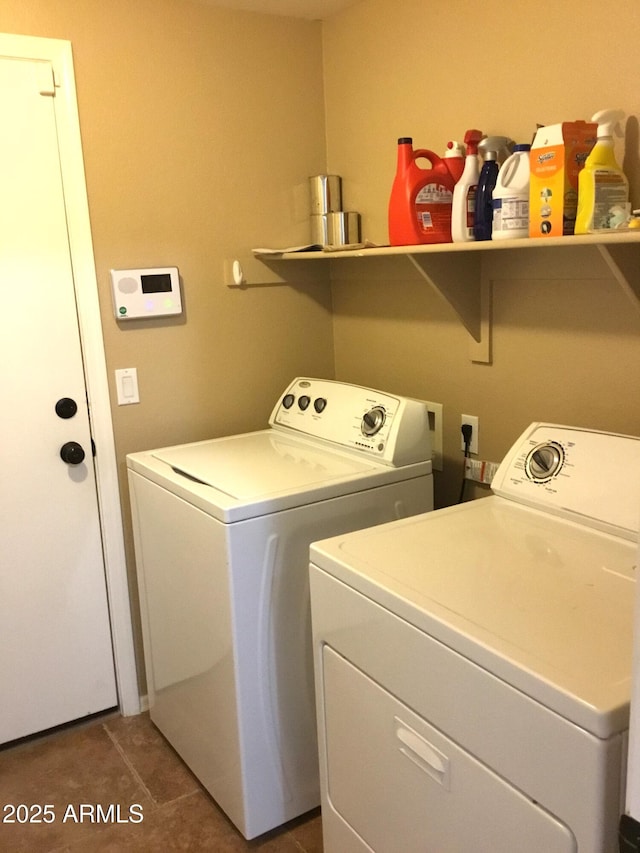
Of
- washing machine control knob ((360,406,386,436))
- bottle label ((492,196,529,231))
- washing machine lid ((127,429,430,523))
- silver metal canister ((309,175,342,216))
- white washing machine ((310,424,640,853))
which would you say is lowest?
white washing machine ((310,424,640,853))

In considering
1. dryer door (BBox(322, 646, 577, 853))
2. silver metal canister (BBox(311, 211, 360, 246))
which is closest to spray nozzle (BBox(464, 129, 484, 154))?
silver metal canister (BBox(311, 211, 360, 246))

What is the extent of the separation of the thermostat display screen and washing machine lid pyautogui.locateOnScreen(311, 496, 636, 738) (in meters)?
1.15

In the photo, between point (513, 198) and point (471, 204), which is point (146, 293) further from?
point (513, 198)

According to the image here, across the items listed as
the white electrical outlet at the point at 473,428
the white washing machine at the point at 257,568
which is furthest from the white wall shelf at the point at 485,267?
the white washing machine at the point at 257,568

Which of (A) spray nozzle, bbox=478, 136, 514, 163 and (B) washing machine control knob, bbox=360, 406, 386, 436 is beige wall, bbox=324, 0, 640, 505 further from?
(B) washing machine control knob, bbox=360, 406, 386, 436

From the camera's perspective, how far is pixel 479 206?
5.90 ft

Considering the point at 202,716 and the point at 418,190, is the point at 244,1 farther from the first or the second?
the point at 202,716

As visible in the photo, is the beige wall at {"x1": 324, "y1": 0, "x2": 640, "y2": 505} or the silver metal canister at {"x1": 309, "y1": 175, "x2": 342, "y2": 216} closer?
the beige wall at {"x1": 324, "y1": 0, "x2": 640, "y2": 505}

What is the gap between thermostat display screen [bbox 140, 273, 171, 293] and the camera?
233 centimetres

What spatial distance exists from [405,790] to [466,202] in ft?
4.24

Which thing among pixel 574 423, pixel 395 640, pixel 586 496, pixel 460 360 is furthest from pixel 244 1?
pixel 395 640

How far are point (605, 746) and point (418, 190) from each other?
139 cm

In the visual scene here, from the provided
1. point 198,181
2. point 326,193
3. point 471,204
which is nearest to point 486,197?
point 471,204

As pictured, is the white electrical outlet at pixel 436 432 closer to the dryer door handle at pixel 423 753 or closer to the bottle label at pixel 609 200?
the bottle label at pixel 609 200
